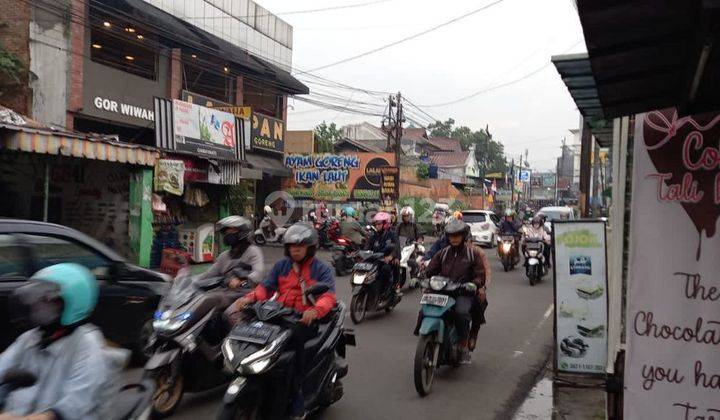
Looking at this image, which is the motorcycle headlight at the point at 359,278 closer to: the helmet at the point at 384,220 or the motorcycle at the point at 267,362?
the helmet at the point at 384,220

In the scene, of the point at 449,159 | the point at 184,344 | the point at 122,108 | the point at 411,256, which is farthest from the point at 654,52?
the point at 449,159

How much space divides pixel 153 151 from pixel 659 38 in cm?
1139

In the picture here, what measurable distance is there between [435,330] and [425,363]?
1.05 ft

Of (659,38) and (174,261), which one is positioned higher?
(659,38)

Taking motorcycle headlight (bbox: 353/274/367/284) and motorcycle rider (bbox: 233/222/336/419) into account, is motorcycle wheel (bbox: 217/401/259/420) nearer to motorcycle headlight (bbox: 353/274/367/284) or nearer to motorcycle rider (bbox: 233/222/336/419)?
motorcycle rider (bbox: 233/222/336/419)

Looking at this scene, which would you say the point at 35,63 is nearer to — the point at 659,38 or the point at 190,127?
the point at 190,127

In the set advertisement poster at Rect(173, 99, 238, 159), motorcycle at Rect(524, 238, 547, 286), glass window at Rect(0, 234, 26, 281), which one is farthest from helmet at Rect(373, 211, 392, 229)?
advertisement poster at Rect(173, 99, 238, 159)

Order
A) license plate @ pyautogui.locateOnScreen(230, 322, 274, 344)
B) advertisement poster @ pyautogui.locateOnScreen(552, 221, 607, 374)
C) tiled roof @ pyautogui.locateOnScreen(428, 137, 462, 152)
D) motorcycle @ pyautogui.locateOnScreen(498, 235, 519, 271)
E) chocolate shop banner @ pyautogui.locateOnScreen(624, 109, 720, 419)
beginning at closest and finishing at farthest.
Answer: chocolate shop banner @ pyautogui.locateOnScreen(624, 109, 720, 419) < license plate @ pyautogui.locateOnScreen(230, 322, 274, 344) < advertisement poster @ pyautogui.locateOnScreen(552, 221, 607, 374) < motorcycle @ pyautogui.locateOnScreen(498, 235, 519, 271) < tiled roof @ pyautogui.locateOnScreen(428, 137, 462, 152)

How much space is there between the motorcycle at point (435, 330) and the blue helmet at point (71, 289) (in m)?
3.46

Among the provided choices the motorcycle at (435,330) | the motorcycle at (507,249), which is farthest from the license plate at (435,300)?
the motorcycle at (507,249)

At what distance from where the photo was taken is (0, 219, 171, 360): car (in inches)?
183

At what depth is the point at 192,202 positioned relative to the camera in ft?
49.1

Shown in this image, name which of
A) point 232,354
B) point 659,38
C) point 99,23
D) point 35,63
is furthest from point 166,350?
point 99,23

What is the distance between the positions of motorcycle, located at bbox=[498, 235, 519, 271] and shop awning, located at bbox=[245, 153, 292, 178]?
9.77 m
